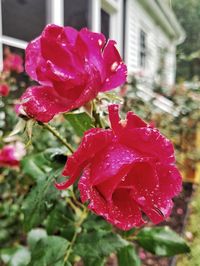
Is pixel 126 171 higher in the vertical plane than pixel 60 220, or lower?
higher

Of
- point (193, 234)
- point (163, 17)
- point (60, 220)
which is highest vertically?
point (60, 220)

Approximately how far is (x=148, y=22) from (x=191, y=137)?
648 cm

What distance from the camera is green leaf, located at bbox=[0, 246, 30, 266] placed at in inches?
55.6

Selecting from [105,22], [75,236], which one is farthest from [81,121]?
[105,22]

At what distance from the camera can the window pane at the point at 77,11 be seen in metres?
6.20

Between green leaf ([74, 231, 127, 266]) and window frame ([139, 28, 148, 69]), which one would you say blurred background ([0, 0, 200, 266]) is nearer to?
green leaf ([74, 231, 127, 266])

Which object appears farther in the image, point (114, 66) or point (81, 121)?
point (81, 121)

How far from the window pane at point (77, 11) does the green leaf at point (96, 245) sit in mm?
5458

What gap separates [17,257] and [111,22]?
256 inches

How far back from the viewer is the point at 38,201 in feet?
3.10

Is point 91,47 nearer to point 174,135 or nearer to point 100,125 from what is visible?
point 100,125

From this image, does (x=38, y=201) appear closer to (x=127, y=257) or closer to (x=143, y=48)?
(x=127, y=257)

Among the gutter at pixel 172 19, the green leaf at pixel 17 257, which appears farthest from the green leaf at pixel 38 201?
the gutter at pixel 172 19

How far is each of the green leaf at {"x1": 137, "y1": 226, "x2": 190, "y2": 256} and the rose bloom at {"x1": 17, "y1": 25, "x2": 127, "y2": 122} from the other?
751 mm
